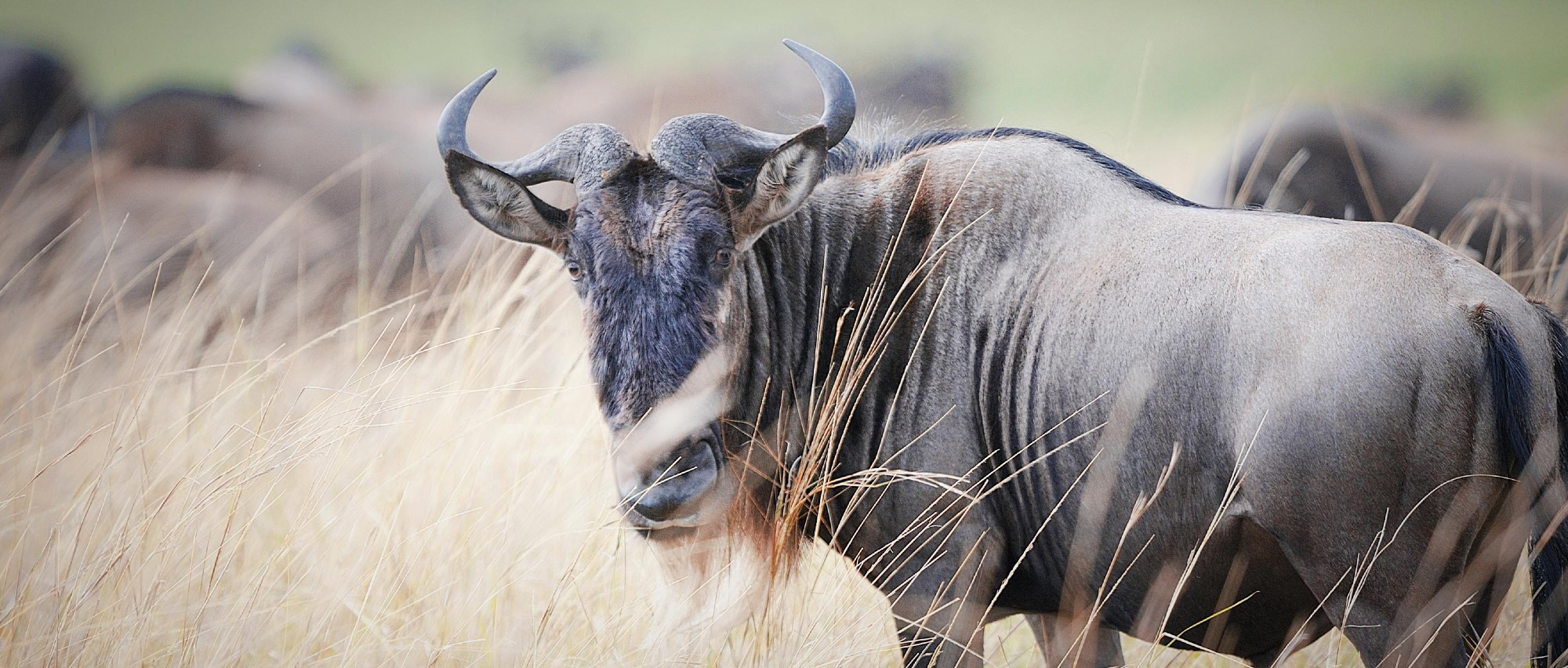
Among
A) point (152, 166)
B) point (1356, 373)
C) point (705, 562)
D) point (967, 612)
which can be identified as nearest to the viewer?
point (1356, 373)

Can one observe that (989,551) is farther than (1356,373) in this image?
Yes

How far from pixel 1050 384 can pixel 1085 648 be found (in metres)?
1.02

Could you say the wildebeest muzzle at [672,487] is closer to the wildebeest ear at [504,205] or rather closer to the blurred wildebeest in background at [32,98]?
the wildebeest ear at [504,205]

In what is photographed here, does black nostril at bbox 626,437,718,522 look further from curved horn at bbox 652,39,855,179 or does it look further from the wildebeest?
the wildebeest

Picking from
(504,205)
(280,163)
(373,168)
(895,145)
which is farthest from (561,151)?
(280,163)

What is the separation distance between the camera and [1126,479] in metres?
2.63

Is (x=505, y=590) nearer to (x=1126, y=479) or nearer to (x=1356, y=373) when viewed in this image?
(x=1126, y=479)

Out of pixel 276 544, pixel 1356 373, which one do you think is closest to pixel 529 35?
pixel 276 544

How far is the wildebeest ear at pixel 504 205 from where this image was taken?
2.94 metres

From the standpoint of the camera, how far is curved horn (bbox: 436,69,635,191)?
2904 mm

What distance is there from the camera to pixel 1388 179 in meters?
6.66

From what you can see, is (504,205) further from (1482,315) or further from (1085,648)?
(1482,315)

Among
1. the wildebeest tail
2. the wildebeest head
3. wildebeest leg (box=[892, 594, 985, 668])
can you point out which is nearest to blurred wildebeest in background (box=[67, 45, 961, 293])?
the wildebeest head

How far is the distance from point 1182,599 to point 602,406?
5.29 ft
